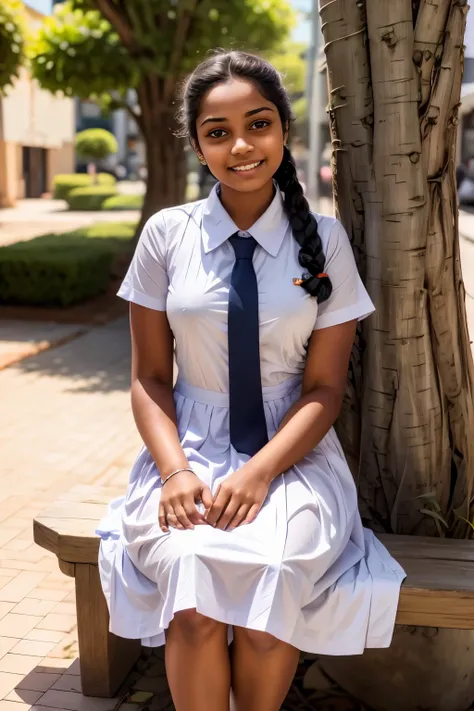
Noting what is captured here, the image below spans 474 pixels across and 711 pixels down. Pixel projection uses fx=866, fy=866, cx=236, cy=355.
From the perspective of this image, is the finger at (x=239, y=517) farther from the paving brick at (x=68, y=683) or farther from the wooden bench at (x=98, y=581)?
the paving brick at (x=68, y=683)

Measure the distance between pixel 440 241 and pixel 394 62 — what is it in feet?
1.76

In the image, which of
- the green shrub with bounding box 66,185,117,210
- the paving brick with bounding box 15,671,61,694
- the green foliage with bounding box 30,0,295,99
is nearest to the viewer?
the paving brick with bounding box 15,671,61,694

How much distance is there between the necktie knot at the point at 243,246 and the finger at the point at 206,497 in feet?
2.14

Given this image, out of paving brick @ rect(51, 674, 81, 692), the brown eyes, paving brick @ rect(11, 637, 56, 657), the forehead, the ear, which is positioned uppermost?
the forehead

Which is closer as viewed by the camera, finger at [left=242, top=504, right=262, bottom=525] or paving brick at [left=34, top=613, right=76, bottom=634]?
finger at [left=242, top=504, right=262, bottom=525]

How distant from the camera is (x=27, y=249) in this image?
433 inches

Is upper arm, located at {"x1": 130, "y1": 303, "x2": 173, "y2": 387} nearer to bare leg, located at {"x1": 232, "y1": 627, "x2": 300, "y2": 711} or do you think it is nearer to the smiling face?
the smiling face

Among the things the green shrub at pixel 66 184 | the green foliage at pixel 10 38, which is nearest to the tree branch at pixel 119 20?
the green foliage at pixel 10 38

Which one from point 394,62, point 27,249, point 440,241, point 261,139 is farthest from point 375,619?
point 27,249

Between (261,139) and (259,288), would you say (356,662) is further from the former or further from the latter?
(261,139)

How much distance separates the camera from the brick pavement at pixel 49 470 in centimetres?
285

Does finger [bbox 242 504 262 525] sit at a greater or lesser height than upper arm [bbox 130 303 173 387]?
lesser

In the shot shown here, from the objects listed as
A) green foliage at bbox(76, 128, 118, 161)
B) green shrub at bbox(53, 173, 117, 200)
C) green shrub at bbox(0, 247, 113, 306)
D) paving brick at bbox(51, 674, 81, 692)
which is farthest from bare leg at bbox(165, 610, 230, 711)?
green foliage at bbox(76, 128, 118, 161)

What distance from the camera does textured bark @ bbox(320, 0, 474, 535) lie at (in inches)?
97.8
